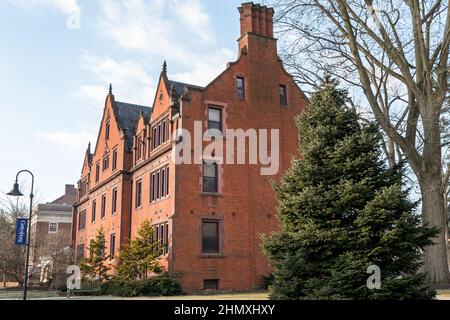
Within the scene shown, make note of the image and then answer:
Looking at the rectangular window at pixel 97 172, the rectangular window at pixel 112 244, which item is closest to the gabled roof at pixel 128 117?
the rectangular window at pixel 97 172

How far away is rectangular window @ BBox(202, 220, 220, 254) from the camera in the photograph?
94.2 ft

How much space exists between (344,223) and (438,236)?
7621 mm

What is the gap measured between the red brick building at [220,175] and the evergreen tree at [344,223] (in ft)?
35.5

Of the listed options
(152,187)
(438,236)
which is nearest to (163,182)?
(152,187)

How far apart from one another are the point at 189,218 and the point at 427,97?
14.2 metres

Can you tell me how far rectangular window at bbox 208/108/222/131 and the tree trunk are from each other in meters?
12.8

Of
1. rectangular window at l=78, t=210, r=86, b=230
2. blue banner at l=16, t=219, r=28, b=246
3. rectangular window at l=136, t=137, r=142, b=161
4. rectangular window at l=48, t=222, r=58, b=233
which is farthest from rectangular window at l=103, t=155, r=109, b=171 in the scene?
rectangular window at l=48, t=222, r=58, b=233

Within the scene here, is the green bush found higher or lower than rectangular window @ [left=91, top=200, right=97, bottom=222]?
lower

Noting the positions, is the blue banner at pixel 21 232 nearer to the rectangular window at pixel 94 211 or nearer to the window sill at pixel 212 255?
the window sill at pixel 212 255

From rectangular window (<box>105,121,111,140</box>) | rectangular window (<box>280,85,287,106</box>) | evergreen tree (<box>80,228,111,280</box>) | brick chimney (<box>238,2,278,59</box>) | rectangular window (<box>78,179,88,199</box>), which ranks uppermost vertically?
brick chimney (<box>238,2,278,59</box>)

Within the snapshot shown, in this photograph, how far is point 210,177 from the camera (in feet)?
97.0

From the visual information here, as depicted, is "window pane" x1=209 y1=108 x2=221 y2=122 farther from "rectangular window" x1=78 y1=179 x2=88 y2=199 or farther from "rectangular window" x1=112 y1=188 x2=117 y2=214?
"rectangular window" x1=78 y1=179 x2=88 y2=199

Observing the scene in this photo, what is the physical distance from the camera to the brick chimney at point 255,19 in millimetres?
32625

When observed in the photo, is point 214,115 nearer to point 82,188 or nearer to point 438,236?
point 438,236
